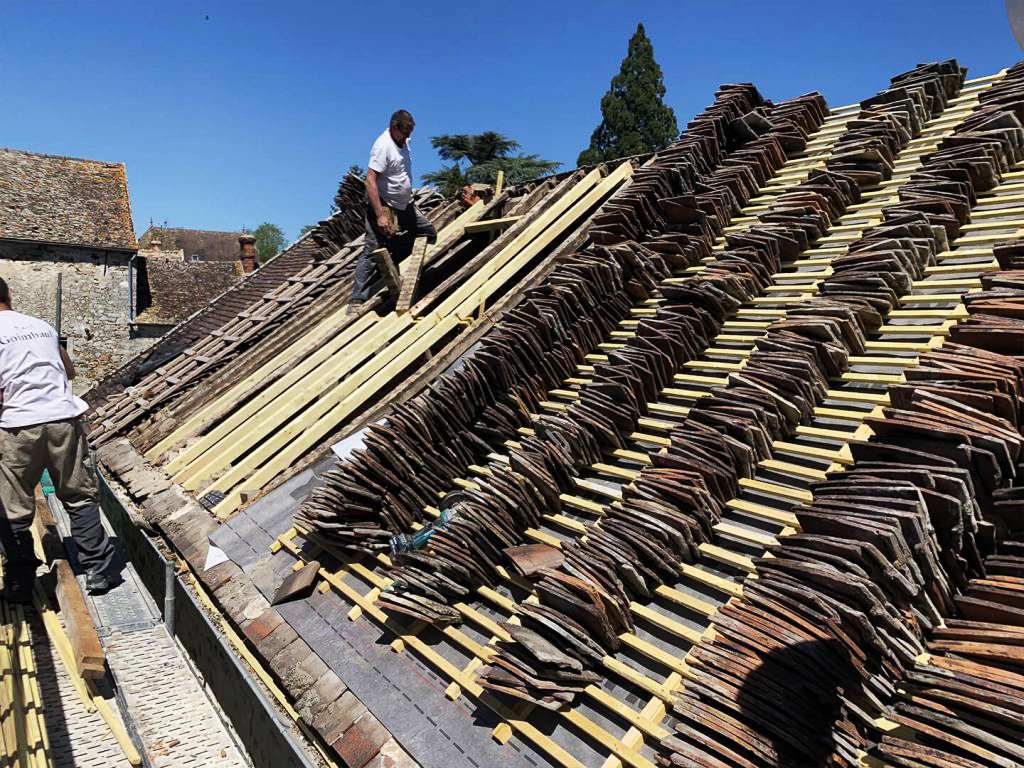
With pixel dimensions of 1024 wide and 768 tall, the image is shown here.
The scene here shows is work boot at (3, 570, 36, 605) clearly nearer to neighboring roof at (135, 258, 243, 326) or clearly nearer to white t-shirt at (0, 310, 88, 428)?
white t-shirt at (0, 310, 88, 428)

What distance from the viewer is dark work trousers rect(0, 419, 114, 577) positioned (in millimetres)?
5430

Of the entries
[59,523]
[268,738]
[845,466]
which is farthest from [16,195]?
[845,466]

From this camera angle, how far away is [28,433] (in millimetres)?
5609

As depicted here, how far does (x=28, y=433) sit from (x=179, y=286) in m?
30.3

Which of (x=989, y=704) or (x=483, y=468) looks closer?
(x=989, y=704)

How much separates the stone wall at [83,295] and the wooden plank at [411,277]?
2507cm

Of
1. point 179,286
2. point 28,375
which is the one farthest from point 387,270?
point 179,286

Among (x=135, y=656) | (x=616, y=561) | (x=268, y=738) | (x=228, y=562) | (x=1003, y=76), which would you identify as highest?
(x=1003, y=76)

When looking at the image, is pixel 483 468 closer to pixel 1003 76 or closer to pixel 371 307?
pixel 371 307

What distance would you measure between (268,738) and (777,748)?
3.05 meters

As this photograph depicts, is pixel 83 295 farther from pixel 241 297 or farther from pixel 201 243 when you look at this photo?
pixel 201 243

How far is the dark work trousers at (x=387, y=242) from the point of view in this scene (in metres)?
8.41

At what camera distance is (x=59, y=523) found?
762 centimetres

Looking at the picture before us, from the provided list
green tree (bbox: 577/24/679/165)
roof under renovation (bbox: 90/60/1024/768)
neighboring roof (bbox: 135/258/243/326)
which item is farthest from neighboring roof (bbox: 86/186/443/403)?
green tree (bbox: 577/24/679/165)
